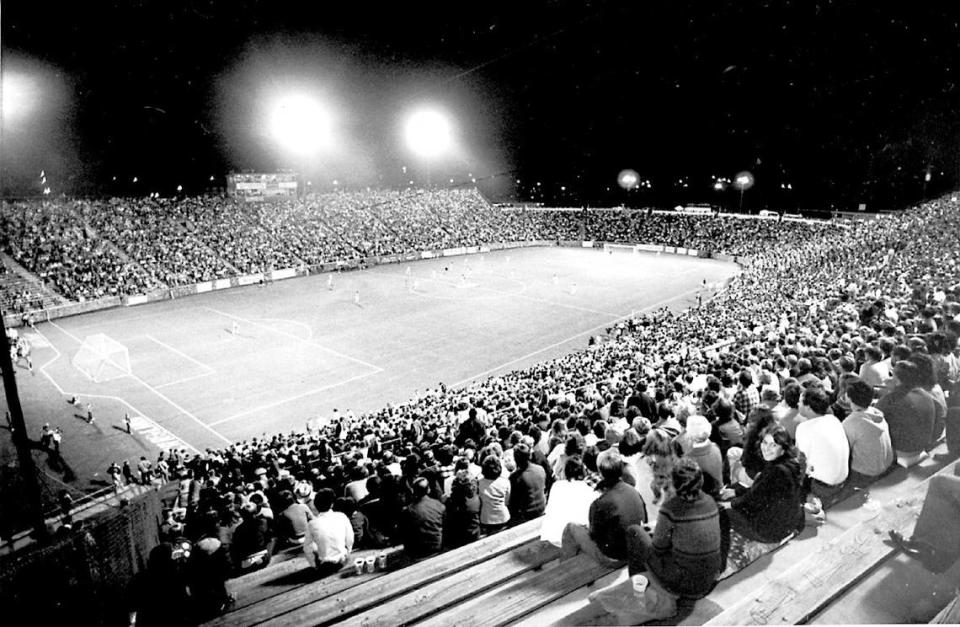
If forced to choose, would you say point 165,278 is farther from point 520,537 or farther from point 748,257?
point 748,257

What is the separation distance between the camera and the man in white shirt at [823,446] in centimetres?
576

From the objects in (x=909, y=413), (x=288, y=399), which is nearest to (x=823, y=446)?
(x=909, y=413)

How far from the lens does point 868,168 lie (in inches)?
2867

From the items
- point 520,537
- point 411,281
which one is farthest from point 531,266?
point 520,537

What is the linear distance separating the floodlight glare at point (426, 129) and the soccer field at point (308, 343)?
34359 mm

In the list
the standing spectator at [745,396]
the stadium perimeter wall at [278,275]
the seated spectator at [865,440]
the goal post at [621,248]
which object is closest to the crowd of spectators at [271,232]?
the stadium perimeter wall at [278,275]

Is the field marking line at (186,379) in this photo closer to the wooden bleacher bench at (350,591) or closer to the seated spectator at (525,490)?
the wooden bleacher bench at (350,591)

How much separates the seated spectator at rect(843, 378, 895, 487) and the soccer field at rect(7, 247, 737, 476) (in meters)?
19.3

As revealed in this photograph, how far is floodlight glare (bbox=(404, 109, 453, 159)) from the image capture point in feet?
260

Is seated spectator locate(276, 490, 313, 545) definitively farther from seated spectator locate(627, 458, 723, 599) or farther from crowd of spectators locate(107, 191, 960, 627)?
seated spectator locate(627, 458, 723, 599)

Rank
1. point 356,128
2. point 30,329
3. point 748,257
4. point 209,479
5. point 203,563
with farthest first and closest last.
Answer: point 356,128 < point 748,257 < point 30,329 < point 209,479 < point 203,563

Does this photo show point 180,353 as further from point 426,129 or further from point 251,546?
point 426,129

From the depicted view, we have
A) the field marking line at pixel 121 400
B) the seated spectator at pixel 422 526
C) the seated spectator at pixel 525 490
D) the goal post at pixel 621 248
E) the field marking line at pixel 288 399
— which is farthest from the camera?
the goal post at pixel 621 248

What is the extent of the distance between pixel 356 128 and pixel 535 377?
3088 inches
